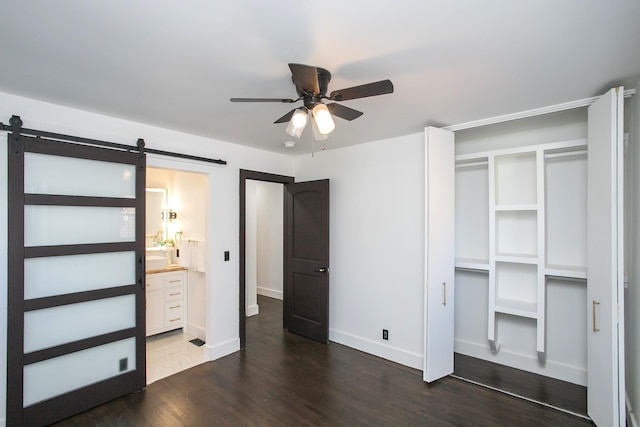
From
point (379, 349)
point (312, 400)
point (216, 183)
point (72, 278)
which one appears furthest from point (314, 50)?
point (379, 349)

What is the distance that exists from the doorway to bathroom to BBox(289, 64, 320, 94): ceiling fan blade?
256 centimetres

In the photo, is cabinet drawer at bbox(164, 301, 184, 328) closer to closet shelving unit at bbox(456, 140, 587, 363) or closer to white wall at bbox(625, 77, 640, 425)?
closet shelving unit at bbox(456, 140, 587, 363)

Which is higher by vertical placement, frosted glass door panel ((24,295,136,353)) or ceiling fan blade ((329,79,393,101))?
ceiling fan blade ((329,79,393,101))

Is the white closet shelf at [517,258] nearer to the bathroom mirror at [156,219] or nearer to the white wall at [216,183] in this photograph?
the white wall at [216,183]

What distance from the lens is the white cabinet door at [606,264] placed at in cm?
215

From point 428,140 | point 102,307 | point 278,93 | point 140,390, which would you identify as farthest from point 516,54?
point 140,390

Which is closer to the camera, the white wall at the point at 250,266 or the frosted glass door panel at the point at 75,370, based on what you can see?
the frosted glass door panel at the point at 75,370

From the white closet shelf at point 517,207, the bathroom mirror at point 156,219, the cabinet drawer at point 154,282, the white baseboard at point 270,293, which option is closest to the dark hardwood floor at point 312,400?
the cabinet drawer at point 154,282

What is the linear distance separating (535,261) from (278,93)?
288 centimetres

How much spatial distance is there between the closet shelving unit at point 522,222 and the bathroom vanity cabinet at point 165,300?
3718mm

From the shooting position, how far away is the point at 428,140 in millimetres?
3018

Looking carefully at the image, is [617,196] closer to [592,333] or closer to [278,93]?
[592,333]

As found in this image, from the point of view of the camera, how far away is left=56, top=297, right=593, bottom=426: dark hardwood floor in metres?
2.49

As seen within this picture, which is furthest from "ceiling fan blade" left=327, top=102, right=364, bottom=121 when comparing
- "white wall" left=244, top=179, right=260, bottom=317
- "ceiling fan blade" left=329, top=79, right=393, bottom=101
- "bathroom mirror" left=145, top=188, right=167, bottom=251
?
"bathroom mirror" left=145, top=188, right=167, bottom=251
